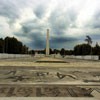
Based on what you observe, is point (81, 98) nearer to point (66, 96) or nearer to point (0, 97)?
point (66, 96)

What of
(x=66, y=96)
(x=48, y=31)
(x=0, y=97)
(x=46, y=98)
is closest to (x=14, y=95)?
(x=0, y=97)

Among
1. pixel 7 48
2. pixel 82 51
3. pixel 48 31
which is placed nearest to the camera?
pixel 48 31

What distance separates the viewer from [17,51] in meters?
148

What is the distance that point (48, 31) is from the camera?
260ft

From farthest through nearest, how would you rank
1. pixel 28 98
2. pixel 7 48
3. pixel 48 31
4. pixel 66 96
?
pixel 7 48 → pixel 48 31 → pixel 66 96 → pixel 28 98

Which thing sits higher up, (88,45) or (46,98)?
(88,45)

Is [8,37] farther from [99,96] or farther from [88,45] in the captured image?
[99,96]

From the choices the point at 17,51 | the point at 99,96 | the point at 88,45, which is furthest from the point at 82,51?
the point at 99,96

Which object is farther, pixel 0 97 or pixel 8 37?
pixel 8 37

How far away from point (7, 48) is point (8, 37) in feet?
28.4

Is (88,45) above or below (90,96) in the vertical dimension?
above

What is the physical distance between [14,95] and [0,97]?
2.04 ft

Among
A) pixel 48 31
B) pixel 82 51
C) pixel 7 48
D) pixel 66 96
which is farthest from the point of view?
pixel 82 51

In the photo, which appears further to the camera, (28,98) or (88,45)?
(88,45)
